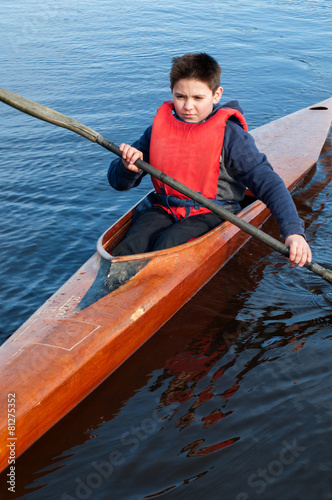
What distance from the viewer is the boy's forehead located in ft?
9.59

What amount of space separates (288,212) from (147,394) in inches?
49.2

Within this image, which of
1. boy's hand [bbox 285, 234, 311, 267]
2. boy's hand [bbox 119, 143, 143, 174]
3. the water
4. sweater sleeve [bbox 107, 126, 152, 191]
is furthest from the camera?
sweater sleeve [bbox 107, 126, 152, 191]

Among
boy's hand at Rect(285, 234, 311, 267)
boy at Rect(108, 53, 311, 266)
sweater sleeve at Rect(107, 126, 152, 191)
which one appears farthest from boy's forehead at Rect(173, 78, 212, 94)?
boy's hand at Rect(285, 234, 311, 267)

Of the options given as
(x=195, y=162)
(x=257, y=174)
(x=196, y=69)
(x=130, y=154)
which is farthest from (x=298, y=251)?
(x=196, y=69)

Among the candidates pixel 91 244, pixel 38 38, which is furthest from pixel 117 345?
pixel 38 38

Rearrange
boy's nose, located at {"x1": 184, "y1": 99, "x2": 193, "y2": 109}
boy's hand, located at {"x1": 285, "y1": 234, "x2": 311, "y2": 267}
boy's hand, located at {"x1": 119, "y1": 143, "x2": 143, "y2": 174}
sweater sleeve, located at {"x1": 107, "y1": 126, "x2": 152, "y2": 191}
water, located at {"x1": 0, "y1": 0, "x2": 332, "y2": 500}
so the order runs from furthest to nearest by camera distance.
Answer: sweater sleeve, located at {"x1": 107, "y1": 126, "x2": 152, "y2": 191} < boy's nose, located at {"x1": 184, "y1": 99, "x2": 193, "y2": 109} < boy's hand, located at {"x1": 119, "y1": 143, "x2": 143, "y2": 174} < boy's hand, located at {"x1": 285, "y1": 234, "x2": 311, "y2": 267} < water, located at {"x1": 0, "y1": 0, "x2": 332, "y2": 500}

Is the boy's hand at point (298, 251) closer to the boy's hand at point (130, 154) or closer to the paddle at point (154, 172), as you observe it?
the paddle at point (154, 172)

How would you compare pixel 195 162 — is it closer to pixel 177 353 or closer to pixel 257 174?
pixel 257 174

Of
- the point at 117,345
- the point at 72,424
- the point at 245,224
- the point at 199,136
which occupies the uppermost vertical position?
the point at 199,136

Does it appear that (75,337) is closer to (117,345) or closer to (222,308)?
(117,345)

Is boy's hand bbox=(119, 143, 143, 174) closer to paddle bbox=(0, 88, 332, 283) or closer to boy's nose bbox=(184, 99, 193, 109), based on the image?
paddle bbox=(0, 88, 332, 283)

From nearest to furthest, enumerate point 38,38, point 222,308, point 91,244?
point 222,308
point 91,244
point 38,38

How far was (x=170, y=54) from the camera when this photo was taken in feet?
32.1

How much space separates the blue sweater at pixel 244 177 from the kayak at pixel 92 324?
26 centimetres
